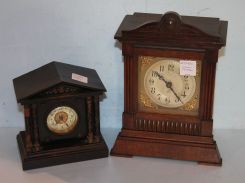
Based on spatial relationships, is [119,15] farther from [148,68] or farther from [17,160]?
[17,160]

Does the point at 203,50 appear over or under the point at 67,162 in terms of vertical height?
over

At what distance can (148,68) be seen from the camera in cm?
141

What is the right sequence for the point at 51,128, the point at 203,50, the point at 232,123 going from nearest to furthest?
the point at 203,50 < the point at 51,128 < the point at 232,123

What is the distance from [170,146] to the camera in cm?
146

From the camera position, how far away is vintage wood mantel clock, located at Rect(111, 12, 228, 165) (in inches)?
52.5

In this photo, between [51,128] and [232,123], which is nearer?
[51,128]

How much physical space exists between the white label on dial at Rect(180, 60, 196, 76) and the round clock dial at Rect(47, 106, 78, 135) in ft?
1.14

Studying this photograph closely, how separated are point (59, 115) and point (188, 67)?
41 cm

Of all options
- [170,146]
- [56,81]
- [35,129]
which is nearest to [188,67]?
[170,146]

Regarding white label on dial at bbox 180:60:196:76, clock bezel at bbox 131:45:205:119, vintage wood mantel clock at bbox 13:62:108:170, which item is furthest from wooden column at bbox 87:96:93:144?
white label on dial at bbox 180:60:196:76

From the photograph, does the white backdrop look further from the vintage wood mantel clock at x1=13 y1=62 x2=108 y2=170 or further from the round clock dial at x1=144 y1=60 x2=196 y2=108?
the round clock dial at x1=144 y1=60 x2=196 y2=108

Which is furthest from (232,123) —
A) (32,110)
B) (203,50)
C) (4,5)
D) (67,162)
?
(4,5)

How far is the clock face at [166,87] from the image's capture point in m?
1.40

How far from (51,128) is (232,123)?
2.08 ft
